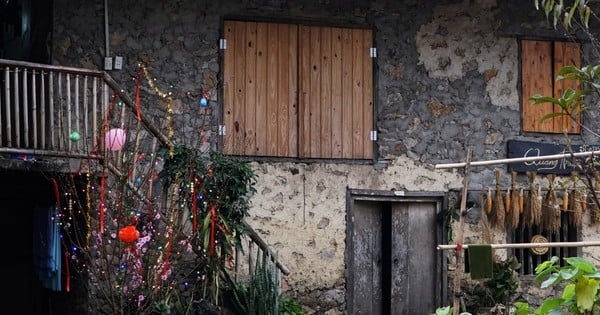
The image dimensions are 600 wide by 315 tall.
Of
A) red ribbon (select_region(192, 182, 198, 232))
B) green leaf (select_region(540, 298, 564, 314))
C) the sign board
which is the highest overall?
the sign board

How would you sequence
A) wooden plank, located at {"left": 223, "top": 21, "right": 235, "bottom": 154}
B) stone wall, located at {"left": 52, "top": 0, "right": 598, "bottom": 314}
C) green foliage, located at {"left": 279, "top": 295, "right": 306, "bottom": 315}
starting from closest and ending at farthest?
green foliage, located at {"left": 279, "top": 295, "right": 306, "bottom": 315}, stone wall, located at {"left": 52, "top": 0, "right": 598, "bottom": 314}, wooden plank, located at {"left": 223, "top": 21, "right": 235, "bottom": 154}

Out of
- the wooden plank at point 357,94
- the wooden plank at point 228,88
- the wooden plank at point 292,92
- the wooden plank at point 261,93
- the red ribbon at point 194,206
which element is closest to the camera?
the red ribbon at point 194,206

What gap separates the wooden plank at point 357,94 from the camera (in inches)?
483

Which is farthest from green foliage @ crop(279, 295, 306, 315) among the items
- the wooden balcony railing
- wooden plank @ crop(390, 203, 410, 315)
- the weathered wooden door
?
wooden plank @ crop(390, 203, 410, 315)

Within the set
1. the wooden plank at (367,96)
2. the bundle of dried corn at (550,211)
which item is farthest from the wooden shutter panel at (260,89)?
the bundle of dried corn at (550,211)

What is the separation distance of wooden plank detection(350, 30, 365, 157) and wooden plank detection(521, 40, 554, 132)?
7.03ft

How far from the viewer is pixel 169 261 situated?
10.0 m

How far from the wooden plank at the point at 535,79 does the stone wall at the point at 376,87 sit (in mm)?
111

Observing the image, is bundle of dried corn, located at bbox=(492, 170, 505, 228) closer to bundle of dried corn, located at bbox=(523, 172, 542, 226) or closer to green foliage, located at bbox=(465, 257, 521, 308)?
bundle of dried corn, located at bbox=(523, 172, 542, 226)

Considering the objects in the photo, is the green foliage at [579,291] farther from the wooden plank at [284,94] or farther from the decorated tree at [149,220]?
the wooden plank at [284,94]

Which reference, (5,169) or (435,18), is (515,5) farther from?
(5,169)

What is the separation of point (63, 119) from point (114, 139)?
3.30 feet

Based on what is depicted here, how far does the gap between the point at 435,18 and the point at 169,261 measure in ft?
15.8

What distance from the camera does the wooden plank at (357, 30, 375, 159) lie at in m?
12.3
